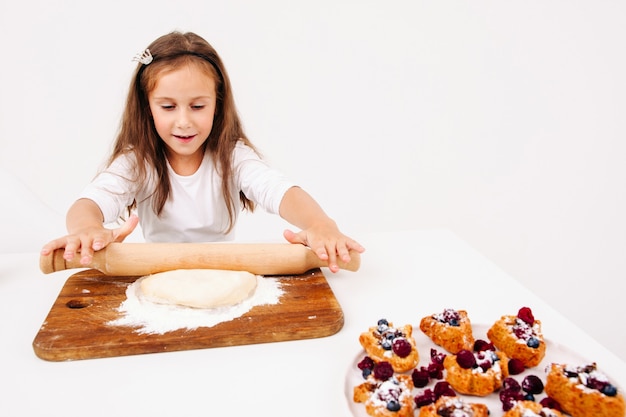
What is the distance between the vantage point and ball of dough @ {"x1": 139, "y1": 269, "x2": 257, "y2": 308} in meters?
0.97

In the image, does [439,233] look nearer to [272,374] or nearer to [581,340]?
[581,340]

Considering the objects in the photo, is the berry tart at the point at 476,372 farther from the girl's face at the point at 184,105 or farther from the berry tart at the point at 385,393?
the girl's face at the point at 184,105

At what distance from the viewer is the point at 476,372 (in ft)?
2.39

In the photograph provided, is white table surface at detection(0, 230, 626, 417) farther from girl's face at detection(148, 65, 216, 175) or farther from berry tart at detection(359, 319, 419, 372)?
girl's face at detection(148, 65, 216, 175)

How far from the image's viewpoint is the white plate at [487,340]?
72 cm

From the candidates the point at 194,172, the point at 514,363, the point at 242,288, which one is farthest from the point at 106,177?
the point at 514,363

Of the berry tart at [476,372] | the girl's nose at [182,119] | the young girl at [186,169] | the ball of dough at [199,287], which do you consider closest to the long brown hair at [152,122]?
the young girl at [186,169]

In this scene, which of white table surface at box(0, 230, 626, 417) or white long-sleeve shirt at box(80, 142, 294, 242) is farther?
white long-sleeve shirt at box(80, 142, 294, 242)

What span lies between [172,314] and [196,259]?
6.8 inches

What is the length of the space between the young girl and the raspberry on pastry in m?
0.46

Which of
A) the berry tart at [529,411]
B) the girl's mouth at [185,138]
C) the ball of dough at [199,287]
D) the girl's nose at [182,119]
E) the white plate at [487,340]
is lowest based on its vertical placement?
the ball of dough at [199,287]

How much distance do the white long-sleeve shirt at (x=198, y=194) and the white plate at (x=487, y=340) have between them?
2.46ft

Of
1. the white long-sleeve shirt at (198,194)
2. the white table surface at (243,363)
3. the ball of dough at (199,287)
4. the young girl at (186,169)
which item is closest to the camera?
the white table surface at (243,363)

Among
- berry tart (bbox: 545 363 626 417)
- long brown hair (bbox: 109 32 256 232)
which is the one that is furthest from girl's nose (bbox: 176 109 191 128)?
berry tart (bbox: 545 363 626 417)
